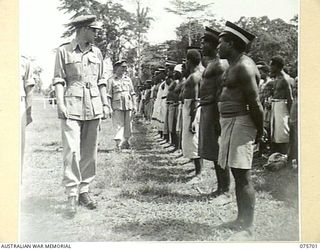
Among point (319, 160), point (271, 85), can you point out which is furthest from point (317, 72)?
point (319, 160)

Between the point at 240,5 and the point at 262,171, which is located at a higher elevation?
the point at 240,5

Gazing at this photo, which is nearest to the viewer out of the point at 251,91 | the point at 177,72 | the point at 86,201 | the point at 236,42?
the point at 251,91

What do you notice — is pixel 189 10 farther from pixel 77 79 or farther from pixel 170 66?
pixel 77 79

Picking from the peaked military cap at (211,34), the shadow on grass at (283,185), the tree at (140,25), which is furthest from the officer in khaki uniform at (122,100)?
the shadow on grass at (283,185)

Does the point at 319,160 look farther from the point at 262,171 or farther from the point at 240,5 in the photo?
the point at 240,5

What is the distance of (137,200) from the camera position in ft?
12.6

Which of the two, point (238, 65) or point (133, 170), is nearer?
point (238, 65)

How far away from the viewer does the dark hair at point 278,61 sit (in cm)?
382

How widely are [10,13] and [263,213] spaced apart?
2.15 metres

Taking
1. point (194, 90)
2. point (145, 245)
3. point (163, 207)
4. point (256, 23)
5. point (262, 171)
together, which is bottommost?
point (145, 245)

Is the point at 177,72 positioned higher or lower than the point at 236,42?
lower

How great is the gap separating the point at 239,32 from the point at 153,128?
852mm

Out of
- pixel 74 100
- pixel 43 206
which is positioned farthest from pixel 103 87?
pixel 43 206

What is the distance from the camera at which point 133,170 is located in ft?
12.7
